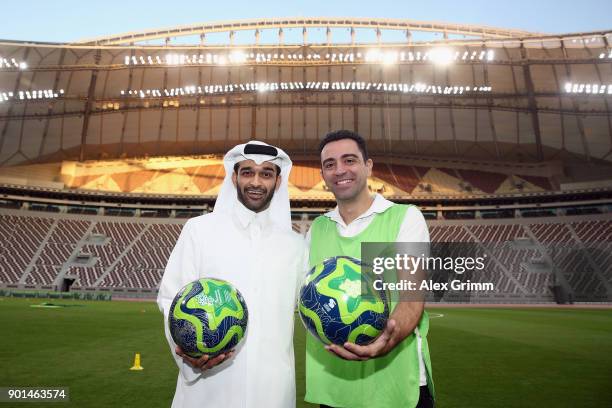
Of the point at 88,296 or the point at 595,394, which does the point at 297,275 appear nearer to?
the point at 595,394

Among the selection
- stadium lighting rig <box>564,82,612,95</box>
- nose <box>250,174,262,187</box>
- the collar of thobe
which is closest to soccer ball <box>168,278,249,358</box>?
the collar of thobe

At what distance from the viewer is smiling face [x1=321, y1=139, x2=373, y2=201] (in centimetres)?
322

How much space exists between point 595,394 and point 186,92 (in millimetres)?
46775

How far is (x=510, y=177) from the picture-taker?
49.2m

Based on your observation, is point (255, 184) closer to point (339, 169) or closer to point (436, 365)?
point (339, 169)

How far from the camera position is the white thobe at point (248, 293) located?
3227 mm

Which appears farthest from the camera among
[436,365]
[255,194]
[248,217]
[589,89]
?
[589,89]

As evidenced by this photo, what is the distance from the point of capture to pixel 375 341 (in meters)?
2.71

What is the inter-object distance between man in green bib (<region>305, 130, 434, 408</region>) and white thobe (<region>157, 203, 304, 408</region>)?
230 millimetres

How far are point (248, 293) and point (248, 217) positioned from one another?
0.60 m

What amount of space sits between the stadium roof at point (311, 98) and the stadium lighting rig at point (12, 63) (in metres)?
0.11

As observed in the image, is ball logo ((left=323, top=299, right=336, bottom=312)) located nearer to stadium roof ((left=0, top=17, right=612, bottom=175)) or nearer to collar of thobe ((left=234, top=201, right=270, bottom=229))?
collar of thobe ((left=234, top=201, right=270, bottom=229))
